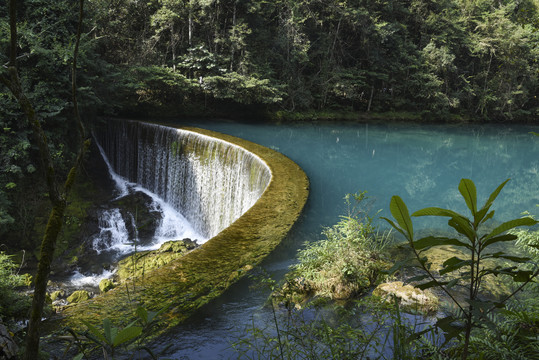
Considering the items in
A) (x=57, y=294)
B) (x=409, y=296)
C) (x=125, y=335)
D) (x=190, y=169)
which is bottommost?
(x=57, y=294)

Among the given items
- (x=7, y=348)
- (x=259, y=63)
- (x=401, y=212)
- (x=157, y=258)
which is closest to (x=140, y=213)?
(x=157, y=258)

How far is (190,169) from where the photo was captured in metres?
9.45

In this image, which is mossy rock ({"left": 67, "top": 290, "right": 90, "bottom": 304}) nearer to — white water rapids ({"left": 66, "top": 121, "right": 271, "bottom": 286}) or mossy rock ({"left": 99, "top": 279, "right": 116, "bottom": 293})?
mossy rock ({"left": 99, "top": 279, "right": 116, "bottom": 293})

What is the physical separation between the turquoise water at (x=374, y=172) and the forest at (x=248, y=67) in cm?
206

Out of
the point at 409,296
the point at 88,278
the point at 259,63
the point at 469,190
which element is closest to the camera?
the point at 469,190

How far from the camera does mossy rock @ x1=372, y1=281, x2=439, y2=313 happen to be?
3193 millimetres

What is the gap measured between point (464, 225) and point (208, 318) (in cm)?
246

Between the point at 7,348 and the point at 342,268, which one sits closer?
the point at 7,348

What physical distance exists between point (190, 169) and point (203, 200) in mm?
1093

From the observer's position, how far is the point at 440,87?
2111 cm

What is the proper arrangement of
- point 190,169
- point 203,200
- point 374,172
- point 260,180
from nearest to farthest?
point 260,180 < point 203,200 < point 190,169 < point 374,172

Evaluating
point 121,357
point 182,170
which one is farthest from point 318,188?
point 121,357

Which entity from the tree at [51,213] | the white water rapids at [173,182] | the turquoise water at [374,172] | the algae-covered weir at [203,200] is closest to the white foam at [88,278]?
the white water rapids at [173,182]

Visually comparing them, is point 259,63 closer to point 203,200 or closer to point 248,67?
point 248,67
